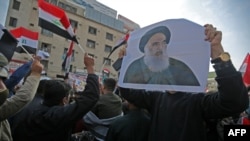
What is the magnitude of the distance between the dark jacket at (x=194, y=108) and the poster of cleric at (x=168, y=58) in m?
0.15

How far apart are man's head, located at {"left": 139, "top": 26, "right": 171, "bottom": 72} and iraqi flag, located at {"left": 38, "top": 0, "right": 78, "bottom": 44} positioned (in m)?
1.90

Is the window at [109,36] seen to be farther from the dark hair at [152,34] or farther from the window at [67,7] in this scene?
the dark hair at [152,34]

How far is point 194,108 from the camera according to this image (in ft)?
6.25

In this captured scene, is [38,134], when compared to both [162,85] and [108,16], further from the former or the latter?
[108,16]

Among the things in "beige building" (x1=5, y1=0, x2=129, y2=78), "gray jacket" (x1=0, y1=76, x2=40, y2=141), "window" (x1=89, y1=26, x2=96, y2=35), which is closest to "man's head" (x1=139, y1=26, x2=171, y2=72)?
"gray jacket" (x1=0, y1=76, x2=40, y2=141)

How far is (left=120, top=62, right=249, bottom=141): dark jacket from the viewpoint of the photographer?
5.24 ft

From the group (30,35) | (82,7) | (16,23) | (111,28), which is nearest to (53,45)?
(16,23)

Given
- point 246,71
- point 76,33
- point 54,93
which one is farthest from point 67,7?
point 54,93

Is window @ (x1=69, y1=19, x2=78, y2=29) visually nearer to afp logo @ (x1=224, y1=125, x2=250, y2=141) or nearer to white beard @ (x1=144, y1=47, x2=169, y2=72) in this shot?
white beard @ (x1=144, y1=47, x2=169, y2=72)

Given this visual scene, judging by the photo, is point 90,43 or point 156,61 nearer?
point 156,61

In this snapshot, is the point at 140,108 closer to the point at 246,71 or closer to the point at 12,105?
the point at 12,105

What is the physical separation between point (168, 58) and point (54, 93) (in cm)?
128

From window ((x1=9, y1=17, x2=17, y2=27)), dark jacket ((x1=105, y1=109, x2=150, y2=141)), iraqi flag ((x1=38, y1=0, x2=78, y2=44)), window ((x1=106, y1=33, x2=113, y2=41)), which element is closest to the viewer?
dark jacket ((x1=105, y1=109, x2=150, y2=141))

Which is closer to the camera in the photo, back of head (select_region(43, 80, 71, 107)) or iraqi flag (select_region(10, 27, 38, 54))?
back of head (select_region(43, 80, 71, 107))
